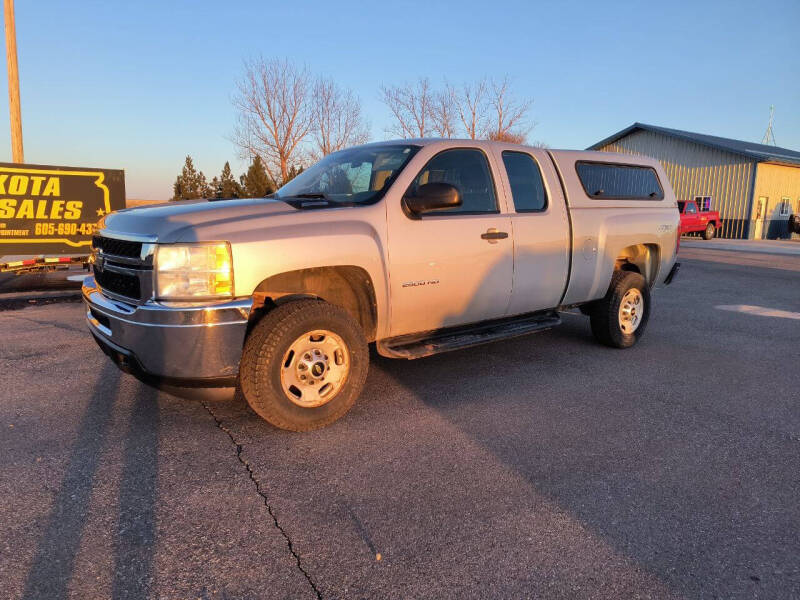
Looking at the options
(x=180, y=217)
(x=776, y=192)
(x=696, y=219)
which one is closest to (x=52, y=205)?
(x=180, y=217)

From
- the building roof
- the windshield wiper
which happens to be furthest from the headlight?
the building roof

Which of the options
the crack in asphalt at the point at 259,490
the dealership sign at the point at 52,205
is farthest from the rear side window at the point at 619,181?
the dealership sign at the point at 52,205

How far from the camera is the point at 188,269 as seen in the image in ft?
10.5

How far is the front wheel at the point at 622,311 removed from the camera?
573 cm

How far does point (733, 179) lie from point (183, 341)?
106 feet

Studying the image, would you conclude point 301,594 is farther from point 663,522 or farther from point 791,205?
point 791,205

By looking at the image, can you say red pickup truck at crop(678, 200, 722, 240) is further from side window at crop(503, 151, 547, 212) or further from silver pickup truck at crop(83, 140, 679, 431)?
side window at crop(503, 151, 547, 212)

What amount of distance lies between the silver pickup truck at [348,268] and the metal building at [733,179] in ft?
82.2

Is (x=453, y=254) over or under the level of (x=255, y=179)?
under

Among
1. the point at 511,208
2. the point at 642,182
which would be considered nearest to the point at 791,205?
the point at 642,182

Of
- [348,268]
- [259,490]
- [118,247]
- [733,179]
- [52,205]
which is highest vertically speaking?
[733,179]

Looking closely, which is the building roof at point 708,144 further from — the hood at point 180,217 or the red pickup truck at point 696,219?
the hood at point 180,217

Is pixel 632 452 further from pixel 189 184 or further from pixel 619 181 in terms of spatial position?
pixel 189 184

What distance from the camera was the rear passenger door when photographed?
185 inches
